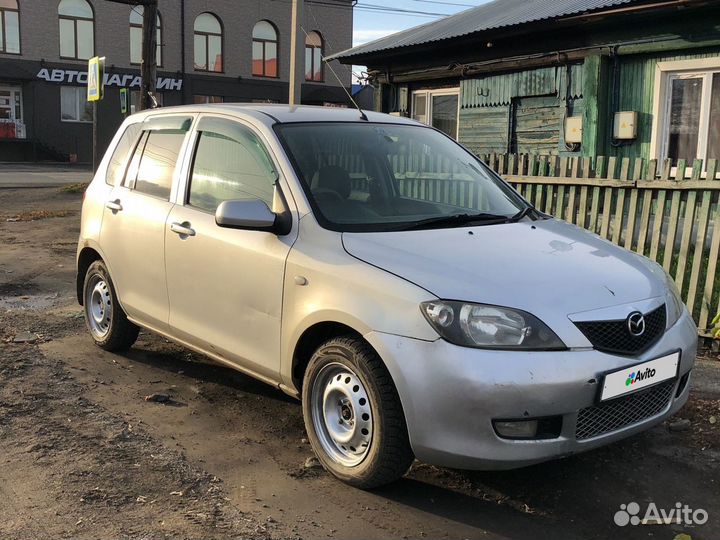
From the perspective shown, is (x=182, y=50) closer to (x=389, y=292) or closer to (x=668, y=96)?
(x=668, y=96)

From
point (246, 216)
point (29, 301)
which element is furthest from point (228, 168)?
point (29, 301)

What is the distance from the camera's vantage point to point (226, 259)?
13.8 feet

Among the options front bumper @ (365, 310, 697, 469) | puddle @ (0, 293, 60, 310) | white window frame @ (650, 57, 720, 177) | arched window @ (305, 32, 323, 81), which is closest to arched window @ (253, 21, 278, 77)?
arched window @ (305, 32, 323, 81)

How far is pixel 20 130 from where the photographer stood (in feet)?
122

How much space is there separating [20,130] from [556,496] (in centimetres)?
3871

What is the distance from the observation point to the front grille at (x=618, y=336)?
3.22 metres

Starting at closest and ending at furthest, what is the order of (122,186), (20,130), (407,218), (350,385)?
(350,385) < (407,218) < (122,186) < (20,130)

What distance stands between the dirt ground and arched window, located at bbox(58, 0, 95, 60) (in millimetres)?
35448

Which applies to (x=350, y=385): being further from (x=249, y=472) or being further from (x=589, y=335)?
(x=589, y=335)

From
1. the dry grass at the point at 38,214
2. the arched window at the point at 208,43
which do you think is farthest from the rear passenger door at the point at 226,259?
the arched window at the point at 208,43

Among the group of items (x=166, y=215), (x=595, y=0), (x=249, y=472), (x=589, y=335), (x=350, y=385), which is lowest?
(x=249, y=472)

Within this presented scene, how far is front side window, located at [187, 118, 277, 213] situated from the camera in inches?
167

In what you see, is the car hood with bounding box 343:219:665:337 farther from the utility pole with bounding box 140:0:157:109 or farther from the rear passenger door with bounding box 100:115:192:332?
the utility pole with bounding box 140:0:157:109

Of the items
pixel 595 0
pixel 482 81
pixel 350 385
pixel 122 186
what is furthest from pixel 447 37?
pixel 350 385
